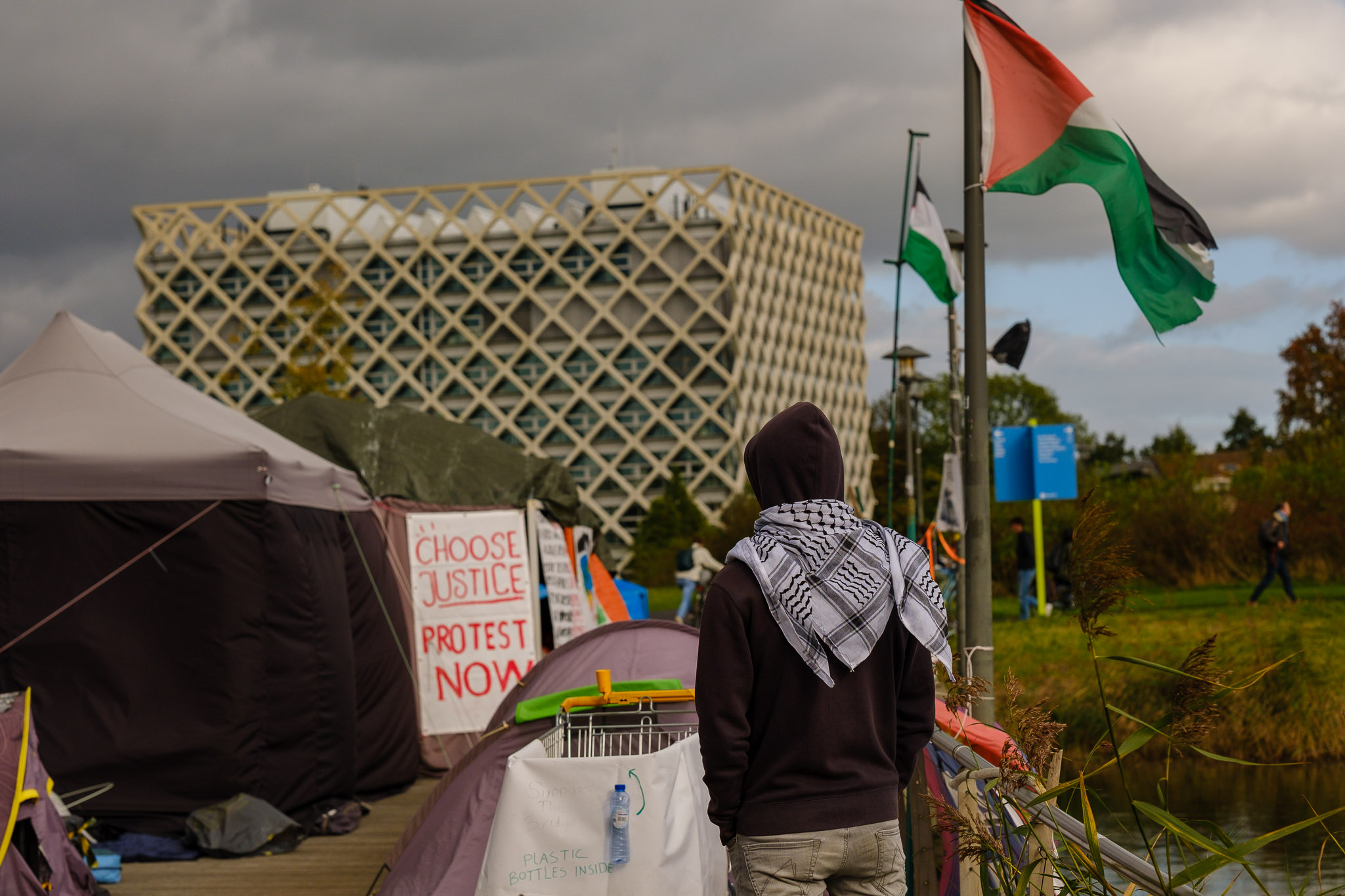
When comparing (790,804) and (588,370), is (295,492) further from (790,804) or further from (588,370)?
(588,370)

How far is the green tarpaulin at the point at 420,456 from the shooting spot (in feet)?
36.2

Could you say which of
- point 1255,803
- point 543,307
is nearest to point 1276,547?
point 1255,803

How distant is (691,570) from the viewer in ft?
80.6

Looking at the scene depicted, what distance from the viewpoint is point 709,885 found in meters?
4.84

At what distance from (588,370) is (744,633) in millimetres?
78431

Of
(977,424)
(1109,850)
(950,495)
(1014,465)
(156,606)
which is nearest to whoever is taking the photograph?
(1109,850)

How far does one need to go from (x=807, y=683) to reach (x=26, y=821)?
14.2ft

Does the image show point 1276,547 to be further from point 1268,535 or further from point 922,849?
point 922,849

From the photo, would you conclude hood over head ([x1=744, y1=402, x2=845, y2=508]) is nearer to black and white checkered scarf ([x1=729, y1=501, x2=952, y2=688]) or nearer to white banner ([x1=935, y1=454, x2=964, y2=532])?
black and white checkered scarf ([x1=729, y1=501, x2=952, y2=688])

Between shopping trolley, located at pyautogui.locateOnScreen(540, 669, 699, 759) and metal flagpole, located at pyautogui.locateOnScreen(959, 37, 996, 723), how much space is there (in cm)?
245

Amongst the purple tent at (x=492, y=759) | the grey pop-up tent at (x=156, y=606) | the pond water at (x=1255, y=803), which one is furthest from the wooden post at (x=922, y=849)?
the grey pop-up tent at (x=156, y=606)

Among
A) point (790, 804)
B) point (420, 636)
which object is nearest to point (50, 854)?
point (790, 804)

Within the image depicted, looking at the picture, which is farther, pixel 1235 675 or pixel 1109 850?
pixel 1235 675

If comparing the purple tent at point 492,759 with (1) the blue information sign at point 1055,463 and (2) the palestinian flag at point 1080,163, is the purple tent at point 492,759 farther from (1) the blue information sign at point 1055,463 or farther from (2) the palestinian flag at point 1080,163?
(1) the blue information sign at point 1055,463
